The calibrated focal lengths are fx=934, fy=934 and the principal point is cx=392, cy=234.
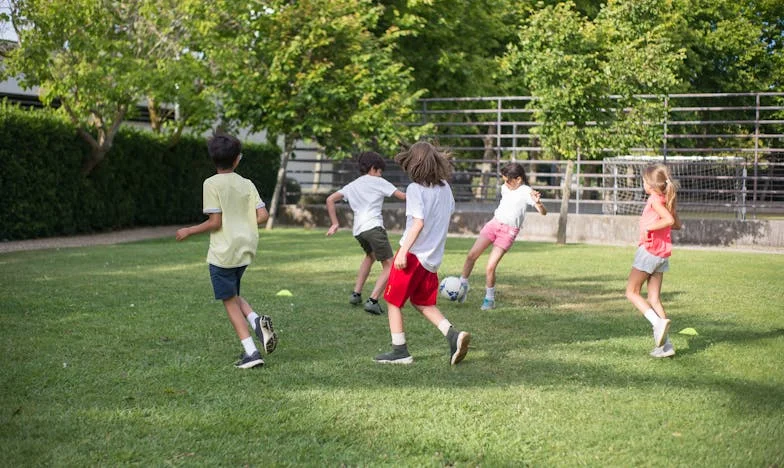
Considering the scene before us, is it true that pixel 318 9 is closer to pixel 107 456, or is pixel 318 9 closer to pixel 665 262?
pixel 665 262

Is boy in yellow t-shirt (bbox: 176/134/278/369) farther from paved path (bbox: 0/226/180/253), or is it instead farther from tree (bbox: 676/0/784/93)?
tree (bbox: 676/0/784/93)

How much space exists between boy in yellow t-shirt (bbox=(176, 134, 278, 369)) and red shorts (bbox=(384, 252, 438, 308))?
2.97 ft

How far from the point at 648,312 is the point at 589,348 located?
53 centimetres

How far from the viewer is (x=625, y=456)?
4402 mm

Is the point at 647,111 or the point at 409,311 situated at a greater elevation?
the point at 647,111

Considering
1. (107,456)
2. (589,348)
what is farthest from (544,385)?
(107,456)

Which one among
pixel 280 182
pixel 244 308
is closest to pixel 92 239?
pixel 280 182

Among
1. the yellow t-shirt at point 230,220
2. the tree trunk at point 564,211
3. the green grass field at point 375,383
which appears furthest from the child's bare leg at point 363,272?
the tree trunk at point 564,211

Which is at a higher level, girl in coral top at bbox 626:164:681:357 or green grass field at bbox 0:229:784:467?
girl in coral top at bbox 626:164:681:357

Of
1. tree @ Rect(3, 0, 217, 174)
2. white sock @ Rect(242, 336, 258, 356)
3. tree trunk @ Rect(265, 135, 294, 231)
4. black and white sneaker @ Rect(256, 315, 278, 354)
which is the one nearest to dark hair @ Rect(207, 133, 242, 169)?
black and white sneaker @ Rect(256, 315, 278, 354)

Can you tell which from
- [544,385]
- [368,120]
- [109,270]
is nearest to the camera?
[544,385]

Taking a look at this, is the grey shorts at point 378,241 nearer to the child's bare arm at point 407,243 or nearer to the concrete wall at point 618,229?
the child's bare arm at point 407,243

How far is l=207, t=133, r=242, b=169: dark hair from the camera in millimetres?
6414

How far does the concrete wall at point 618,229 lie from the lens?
18.9 meters
